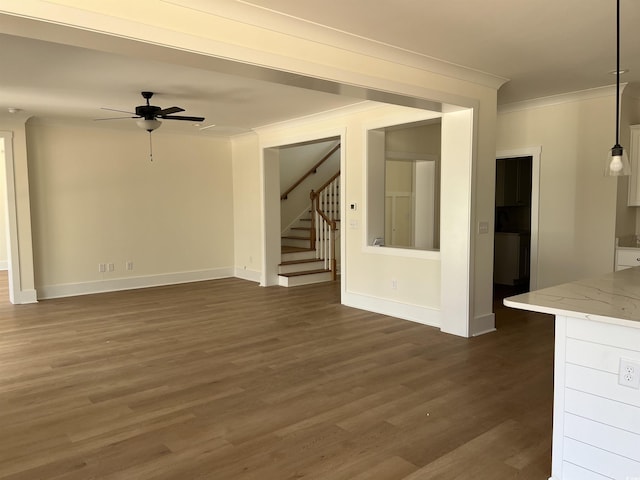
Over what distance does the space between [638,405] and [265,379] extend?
101 inches

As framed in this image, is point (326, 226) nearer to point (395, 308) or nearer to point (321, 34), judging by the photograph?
point (395, 308)

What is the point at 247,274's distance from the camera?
868 centimetres

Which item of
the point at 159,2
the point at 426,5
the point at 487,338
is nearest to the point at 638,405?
the point at 426,5

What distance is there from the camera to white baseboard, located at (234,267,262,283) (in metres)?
8.43

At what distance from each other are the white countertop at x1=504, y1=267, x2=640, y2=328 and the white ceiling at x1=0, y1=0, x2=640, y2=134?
1800mm

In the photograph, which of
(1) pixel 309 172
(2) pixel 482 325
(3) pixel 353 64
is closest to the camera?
(3) pixel 353 64

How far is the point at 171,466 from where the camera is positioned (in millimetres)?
2516

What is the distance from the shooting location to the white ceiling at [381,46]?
3.03 metres

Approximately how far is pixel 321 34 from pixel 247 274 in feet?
19.4

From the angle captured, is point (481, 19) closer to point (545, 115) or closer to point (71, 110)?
point (545, 115)

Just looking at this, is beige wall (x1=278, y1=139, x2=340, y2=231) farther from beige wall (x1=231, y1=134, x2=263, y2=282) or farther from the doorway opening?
the doorway opening

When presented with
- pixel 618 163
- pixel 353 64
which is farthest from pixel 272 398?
pixel 618 163

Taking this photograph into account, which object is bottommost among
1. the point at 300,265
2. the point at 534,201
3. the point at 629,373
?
the point at 300,265

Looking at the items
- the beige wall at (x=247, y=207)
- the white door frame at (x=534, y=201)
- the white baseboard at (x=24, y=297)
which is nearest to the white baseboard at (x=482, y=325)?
the white door frame at (x=534, y=201)
